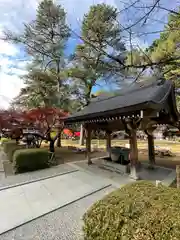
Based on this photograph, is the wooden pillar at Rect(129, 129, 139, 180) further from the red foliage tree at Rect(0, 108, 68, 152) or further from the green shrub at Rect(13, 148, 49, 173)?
the red foliage tree at Rect(0, 108, 68, 152)

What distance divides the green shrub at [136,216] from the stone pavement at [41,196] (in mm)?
2511

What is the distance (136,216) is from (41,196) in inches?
164

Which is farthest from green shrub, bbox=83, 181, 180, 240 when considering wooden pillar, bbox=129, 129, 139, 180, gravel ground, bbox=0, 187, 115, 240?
wooden pillar, bbox=129, 129, 139, 180

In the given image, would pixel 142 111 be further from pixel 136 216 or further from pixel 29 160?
pixel 29 160

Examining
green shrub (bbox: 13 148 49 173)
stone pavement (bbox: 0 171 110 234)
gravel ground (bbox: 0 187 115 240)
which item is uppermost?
green shrub (bbox: 13 148 49 173)

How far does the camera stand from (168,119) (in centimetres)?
786

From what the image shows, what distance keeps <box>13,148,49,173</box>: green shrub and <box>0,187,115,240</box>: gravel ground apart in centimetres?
483

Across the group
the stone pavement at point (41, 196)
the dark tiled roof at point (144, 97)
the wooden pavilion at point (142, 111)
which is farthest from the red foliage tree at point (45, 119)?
the stone pavement at point (41, 196)

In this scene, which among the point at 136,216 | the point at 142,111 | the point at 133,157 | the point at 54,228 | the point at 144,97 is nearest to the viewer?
the point at 136,216

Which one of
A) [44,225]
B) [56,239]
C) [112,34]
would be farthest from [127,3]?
[44,225]

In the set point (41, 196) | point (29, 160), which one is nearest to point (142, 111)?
point (41, 196)

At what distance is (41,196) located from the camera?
5551 mm

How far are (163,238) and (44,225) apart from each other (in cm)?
299

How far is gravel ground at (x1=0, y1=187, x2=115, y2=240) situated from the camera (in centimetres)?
353
